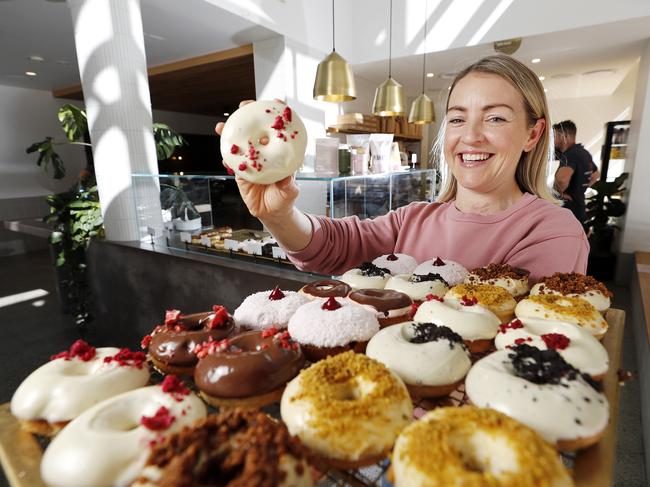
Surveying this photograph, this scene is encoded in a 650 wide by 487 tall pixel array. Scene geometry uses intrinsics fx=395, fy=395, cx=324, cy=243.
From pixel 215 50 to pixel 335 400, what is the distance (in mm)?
6949

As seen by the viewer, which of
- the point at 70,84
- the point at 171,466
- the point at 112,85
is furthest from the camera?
the point at 70,84

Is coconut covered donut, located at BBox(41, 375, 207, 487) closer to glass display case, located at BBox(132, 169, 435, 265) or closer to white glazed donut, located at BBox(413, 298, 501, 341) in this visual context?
white glazed donut, located at BBox(413, 298, 501, 341)

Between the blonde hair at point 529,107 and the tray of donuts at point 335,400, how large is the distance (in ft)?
2.51

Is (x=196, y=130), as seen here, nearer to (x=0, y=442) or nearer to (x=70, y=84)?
(x=70, y=84)

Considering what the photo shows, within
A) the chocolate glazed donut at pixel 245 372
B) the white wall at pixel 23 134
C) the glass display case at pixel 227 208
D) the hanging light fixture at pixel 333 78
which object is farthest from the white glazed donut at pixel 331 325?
the white wall at pixel 23 134

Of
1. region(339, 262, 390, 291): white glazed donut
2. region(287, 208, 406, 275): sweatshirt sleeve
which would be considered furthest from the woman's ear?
region(339, 262, 390, 291): white glazed donut

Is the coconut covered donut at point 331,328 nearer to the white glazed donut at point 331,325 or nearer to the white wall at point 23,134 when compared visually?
the white glazed donut at point 331,325

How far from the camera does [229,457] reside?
0.75 meters

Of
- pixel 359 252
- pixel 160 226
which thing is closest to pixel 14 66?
pixel 160 226

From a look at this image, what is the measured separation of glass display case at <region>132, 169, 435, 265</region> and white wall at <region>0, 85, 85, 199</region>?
7712mm

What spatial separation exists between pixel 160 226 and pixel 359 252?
108 inches

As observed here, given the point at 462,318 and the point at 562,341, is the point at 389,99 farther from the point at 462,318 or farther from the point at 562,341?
the point at 562,341

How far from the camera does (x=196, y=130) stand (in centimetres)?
1405

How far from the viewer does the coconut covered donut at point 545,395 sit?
90cm
